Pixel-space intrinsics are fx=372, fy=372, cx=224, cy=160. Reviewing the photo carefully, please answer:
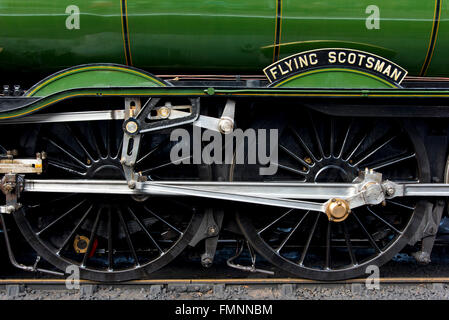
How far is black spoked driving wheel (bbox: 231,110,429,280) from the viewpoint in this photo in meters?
2.99

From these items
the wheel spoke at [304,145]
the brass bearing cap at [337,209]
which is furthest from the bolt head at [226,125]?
the brass bearing cap at [337,209]

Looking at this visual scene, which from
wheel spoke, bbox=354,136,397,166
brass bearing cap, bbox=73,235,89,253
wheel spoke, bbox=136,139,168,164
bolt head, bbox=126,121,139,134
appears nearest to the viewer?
bolt head, bbox=126,121,139,134

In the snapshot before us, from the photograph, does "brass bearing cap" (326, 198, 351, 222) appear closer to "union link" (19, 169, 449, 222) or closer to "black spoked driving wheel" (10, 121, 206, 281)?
"union link" (19, 169, 449, 222)

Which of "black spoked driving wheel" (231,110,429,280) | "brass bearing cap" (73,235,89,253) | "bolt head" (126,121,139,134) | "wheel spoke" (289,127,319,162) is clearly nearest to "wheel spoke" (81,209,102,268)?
"brass bearing cap" (73,235,89,253)

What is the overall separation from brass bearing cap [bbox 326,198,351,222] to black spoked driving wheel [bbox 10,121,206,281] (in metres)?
0.96

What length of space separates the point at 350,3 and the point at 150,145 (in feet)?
6.24

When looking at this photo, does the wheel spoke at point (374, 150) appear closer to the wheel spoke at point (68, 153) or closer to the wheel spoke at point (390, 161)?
the wheel spoke at point (390, 161)

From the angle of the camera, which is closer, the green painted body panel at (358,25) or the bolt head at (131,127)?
the bolt head at (131,127)

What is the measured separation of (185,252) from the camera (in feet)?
11.3

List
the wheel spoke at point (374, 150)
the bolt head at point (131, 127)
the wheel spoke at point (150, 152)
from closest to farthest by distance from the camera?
the bolt head at point (131, 127)
the wheel spoke at point (150, 152)
the wheel spoke at point (374, 150)

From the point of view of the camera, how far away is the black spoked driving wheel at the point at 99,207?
2967mm

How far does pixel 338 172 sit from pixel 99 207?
1.96 metres

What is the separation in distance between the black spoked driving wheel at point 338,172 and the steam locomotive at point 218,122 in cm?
2
